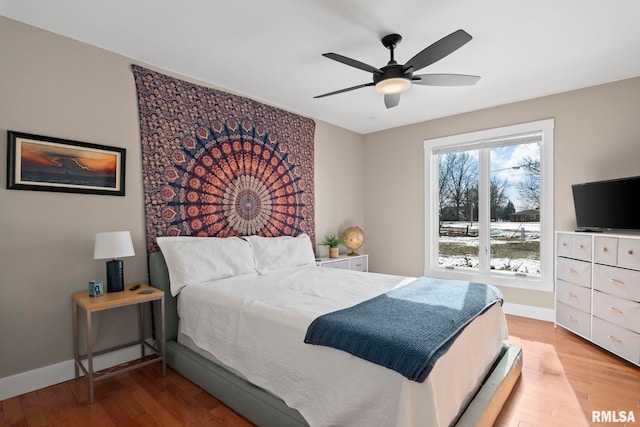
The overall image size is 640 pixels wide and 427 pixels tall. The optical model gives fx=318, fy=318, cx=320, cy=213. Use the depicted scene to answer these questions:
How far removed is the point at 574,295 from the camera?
10.5 ft

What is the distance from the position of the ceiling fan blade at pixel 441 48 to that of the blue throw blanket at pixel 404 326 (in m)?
1.65

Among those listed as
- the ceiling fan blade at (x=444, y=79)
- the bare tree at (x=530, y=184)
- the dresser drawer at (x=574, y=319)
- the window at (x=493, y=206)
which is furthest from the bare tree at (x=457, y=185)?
the ceiling fan blade at (x=444, y=79)

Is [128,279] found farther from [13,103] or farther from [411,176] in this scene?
[411,176]

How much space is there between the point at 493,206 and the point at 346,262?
2.09 meters

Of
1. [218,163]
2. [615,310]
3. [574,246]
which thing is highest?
[218,163]

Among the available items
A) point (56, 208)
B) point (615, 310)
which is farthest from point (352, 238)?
point (56, 208)

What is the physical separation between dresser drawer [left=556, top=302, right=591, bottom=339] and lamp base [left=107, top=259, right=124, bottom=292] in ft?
13.6

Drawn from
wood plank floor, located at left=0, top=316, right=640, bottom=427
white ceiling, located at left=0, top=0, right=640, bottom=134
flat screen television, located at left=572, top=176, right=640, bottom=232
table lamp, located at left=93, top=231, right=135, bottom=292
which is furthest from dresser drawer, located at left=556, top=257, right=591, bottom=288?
table lamp, located at left=93, top=231, right=135, bottom=292

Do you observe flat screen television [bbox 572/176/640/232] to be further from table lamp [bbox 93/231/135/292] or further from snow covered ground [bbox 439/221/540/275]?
table lamp [bbox 93/231/135/292]

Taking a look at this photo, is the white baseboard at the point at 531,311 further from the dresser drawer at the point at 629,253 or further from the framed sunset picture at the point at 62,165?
the framed sunset picture at the point at 62,165

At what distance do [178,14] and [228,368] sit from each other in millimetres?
2449

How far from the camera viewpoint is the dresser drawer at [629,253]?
2.60 meters

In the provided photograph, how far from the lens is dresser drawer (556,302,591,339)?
9.95ft

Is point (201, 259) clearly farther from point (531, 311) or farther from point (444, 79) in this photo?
point (531, 311)
